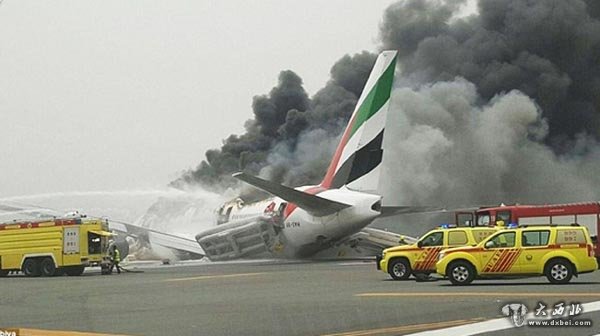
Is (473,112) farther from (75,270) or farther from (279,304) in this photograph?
(279,304)

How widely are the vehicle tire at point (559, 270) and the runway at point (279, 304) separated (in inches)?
12.7

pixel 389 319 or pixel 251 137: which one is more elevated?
pixel 251 137

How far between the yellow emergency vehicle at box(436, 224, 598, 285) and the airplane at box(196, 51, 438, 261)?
1724 cm

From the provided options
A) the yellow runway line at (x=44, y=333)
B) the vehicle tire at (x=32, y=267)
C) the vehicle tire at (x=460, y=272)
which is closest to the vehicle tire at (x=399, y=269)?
the vehicle tire at (x=460, y=272)

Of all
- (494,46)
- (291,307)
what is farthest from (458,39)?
(291,307)

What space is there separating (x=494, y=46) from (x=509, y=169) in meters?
8.53

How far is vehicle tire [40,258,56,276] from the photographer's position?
139ft

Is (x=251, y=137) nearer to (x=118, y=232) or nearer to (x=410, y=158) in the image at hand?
(x=410, y=158)

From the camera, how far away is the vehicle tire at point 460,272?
2788cm

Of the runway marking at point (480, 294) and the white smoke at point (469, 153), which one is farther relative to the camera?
the white smoke at point (469, 153)

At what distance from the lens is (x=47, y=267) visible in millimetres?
42594

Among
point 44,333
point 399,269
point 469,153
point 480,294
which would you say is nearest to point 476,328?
point 480,294

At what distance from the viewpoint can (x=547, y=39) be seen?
67500mm

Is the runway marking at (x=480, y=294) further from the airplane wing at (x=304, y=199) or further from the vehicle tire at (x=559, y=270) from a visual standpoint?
the airplane wing at (x=304, y=199)
